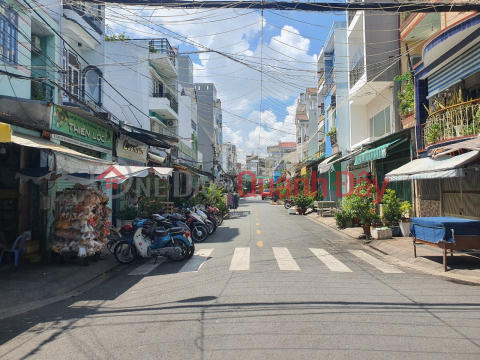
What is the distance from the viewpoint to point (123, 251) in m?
9.20

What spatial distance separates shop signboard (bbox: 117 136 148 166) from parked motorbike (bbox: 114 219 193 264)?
22.1 ft

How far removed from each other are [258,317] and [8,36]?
→ 9901mm

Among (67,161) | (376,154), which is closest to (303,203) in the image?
(376,154)

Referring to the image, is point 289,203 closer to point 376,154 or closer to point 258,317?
point 376,154

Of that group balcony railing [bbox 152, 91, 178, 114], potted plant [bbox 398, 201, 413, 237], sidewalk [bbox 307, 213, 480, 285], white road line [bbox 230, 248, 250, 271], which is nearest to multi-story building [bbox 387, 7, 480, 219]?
potted plant [bbox 398, 201, 413, 237]

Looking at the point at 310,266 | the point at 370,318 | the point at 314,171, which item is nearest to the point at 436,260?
the point at 310,266

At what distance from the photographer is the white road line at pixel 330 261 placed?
26.5 feet

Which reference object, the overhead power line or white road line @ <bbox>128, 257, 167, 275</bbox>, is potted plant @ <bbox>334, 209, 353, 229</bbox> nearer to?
white road line @ <bbox>128, 257, 167, 275</bbox>

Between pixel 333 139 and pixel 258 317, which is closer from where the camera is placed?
pixel 258 317

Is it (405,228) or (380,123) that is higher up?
(380,123)

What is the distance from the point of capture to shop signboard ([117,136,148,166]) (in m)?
15.2

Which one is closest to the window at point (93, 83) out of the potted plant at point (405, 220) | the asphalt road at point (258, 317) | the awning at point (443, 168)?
the asphalt road at point (258, 317)

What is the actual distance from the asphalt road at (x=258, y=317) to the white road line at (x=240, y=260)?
116 millimetres

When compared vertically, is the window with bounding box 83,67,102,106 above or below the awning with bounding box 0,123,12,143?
above
